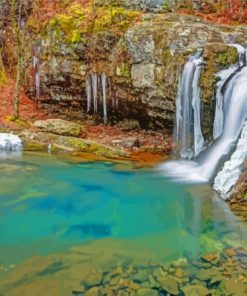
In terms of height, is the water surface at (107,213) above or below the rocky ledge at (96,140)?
below

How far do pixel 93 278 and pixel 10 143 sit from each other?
19.8 ft

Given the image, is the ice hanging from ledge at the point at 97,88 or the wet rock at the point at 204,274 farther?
the ice hanging from ledge at the point at 97,88

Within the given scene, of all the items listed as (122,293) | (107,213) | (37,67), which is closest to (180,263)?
(122,293)

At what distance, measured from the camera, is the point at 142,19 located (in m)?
10.1

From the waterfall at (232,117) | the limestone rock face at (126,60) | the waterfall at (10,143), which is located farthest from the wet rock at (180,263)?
the waterfall at (10,143)

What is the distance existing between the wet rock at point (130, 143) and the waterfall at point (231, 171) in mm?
2963

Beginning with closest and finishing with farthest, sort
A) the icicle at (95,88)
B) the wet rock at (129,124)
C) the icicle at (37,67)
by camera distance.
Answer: the icicle at (95,88)
the wet rock at (129,124)
the icicle at (37,67)

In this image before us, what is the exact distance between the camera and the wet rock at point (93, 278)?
3504mm

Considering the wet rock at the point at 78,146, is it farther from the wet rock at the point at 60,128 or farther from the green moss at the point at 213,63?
the green moss at the point at 213,63

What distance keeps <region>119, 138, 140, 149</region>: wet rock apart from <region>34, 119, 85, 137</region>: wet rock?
1346 millimetres

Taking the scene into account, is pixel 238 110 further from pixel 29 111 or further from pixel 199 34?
pixel 29 111

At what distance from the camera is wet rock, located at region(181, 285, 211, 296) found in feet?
10.9

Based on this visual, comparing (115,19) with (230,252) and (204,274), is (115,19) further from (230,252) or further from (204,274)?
(204,274)

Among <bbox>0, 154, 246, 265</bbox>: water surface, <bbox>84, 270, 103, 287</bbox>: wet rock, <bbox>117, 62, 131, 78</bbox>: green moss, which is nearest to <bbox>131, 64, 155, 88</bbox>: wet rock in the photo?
<bbox>117, 62, 131, 78</bbox>: green moss
